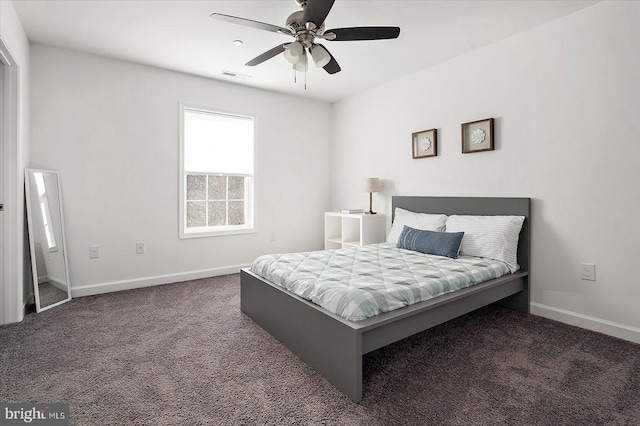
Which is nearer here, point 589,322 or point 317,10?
point 317,10

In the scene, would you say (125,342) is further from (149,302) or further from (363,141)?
(363,141)

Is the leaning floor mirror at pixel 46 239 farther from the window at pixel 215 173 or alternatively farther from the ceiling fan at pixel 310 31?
the ceiling fan at pixel 310 31

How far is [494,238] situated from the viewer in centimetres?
286

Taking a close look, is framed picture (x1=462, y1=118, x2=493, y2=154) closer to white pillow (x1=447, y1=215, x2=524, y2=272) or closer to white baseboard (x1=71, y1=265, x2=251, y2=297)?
white pillow (x1=447, y1=215, x2=524, y2=272)

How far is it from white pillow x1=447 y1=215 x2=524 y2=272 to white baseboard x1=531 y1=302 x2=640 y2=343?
0.44 m

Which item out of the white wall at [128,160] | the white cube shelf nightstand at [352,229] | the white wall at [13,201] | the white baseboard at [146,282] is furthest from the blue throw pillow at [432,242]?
the white wall at [13,201]

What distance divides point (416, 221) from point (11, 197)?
3.63m

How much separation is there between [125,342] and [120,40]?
271 cm

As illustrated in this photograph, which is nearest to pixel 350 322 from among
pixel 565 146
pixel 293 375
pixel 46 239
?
pixel 293 375

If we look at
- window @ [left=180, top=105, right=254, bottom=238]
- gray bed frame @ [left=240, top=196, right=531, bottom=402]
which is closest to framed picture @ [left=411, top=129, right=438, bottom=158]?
gray bed frame @ [left=240, top=196, right=531, bottom=402]

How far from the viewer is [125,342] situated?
→ 91.6 inches

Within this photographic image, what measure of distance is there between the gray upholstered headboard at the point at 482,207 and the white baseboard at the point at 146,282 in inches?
98.1

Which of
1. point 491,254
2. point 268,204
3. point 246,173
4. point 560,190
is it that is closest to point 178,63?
point 246,173

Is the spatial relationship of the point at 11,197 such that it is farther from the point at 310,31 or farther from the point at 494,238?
the point at 494,238
